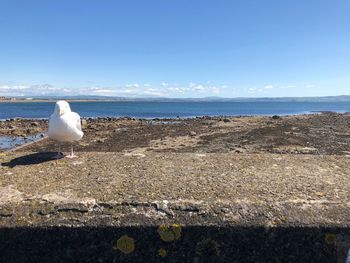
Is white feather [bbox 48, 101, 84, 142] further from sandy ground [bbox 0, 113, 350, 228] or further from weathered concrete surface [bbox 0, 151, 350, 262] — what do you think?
weathered concrete surface [bbox 0, 151, 350, 262]

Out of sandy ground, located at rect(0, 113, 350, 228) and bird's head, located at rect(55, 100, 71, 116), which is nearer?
sandy ground, located at rect(0, 113, 350, 228)

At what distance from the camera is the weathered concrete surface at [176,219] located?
265 cm

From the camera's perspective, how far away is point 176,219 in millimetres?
2754

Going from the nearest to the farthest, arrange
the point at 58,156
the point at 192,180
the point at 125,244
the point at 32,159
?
1. the point at 125,244
2. the point at 192,180
3. the point at 32,159
4. the point at 58,156

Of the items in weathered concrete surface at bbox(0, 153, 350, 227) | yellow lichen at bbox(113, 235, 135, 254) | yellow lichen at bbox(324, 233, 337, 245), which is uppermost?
weathered concrete surface at bbox(0, 153, 350, 227)

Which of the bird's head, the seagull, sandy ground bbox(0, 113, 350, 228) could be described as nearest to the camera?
sandy ground bbox(0, 113, 350, 228)

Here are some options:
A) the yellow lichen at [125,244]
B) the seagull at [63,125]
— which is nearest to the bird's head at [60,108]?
the seagull at [63,125]

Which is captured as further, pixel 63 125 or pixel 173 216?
pixel 63 125

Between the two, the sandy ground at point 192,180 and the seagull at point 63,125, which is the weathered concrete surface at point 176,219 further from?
the seagull at point 63,125

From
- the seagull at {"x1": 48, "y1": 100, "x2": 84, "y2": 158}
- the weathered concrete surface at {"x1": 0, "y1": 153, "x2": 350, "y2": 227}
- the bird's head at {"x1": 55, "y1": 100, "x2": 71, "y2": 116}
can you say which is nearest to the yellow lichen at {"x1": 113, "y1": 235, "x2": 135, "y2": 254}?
the weathered concrete surface at {"x1": 0, "y1": 153, "x2": 350, "y2": 227}

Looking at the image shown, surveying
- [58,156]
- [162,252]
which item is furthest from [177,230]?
[58,156]

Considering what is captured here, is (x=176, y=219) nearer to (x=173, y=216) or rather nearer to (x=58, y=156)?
(x=173, y=216)

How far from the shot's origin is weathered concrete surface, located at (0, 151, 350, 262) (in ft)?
8.68

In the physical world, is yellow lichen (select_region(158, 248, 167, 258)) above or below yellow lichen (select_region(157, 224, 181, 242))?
below
